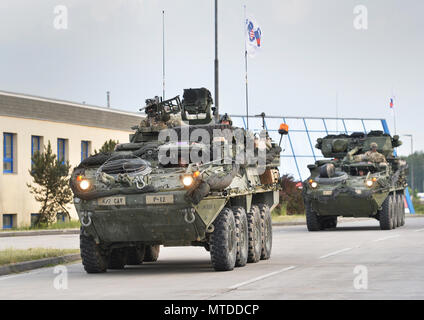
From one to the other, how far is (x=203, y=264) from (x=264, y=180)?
2601 mm

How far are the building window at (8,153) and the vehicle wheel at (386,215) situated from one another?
1875cm

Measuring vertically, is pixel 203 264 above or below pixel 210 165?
below

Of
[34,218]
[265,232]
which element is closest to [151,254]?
[265,232]

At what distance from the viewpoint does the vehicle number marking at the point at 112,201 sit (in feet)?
51.0

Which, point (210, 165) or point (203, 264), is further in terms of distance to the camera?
point (203, 264)

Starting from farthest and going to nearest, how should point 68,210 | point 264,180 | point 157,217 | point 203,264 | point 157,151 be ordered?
point 68,210
point 264,180
point 203,264
point 157,151
point 157,217

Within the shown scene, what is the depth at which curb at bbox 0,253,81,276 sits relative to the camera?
16913mm

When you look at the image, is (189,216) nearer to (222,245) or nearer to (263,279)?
(222,245)

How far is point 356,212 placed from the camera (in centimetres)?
3038

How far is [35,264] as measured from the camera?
1805cm

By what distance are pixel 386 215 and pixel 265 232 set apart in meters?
12.1

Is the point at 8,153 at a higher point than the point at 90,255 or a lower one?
higher
